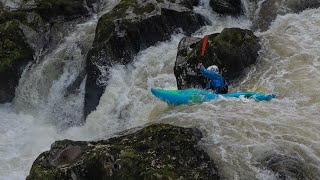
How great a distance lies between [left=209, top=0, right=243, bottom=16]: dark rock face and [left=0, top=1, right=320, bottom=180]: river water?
22cm

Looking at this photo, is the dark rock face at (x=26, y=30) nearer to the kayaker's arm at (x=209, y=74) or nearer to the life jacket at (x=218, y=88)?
the kayaker's arm at (x=209, y=74)

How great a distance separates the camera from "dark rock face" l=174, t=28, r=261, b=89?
1007 cm

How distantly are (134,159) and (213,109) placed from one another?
2.69m

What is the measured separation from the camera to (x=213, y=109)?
27.9ft

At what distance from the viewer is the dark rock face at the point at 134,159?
617 centimetres

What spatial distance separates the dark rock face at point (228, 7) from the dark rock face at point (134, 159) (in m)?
6.73

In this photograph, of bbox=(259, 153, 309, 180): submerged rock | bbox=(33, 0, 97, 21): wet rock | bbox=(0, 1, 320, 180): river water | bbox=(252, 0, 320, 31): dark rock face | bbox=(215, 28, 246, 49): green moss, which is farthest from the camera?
bbox=(33, 0, 97, 21): wet rock

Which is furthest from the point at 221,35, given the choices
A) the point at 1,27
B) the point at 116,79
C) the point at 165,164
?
the point at 1,27

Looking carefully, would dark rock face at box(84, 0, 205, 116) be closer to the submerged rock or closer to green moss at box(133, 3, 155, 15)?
green moss at box(133, 3, 155, 15)

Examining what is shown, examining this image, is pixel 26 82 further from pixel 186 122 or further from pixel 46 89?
pixel 186 122

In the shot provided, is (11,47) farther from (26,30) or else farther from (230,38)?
(230,38)

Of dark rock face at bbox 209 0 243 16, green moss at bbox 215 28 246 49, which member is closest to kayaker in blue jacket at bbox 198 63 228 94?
green moss at bbox 215 28 246 49

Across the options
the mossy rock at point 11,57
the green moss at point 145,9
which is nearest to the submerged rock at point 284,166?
the green moss at point 145,9

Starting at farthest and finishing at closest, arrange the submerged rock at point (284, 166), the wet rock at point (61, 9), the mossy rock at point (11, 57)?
the wet rock at point (61, 9) < the mossy rock at point (11, 57) < the submerged rock at point (284, 166)
